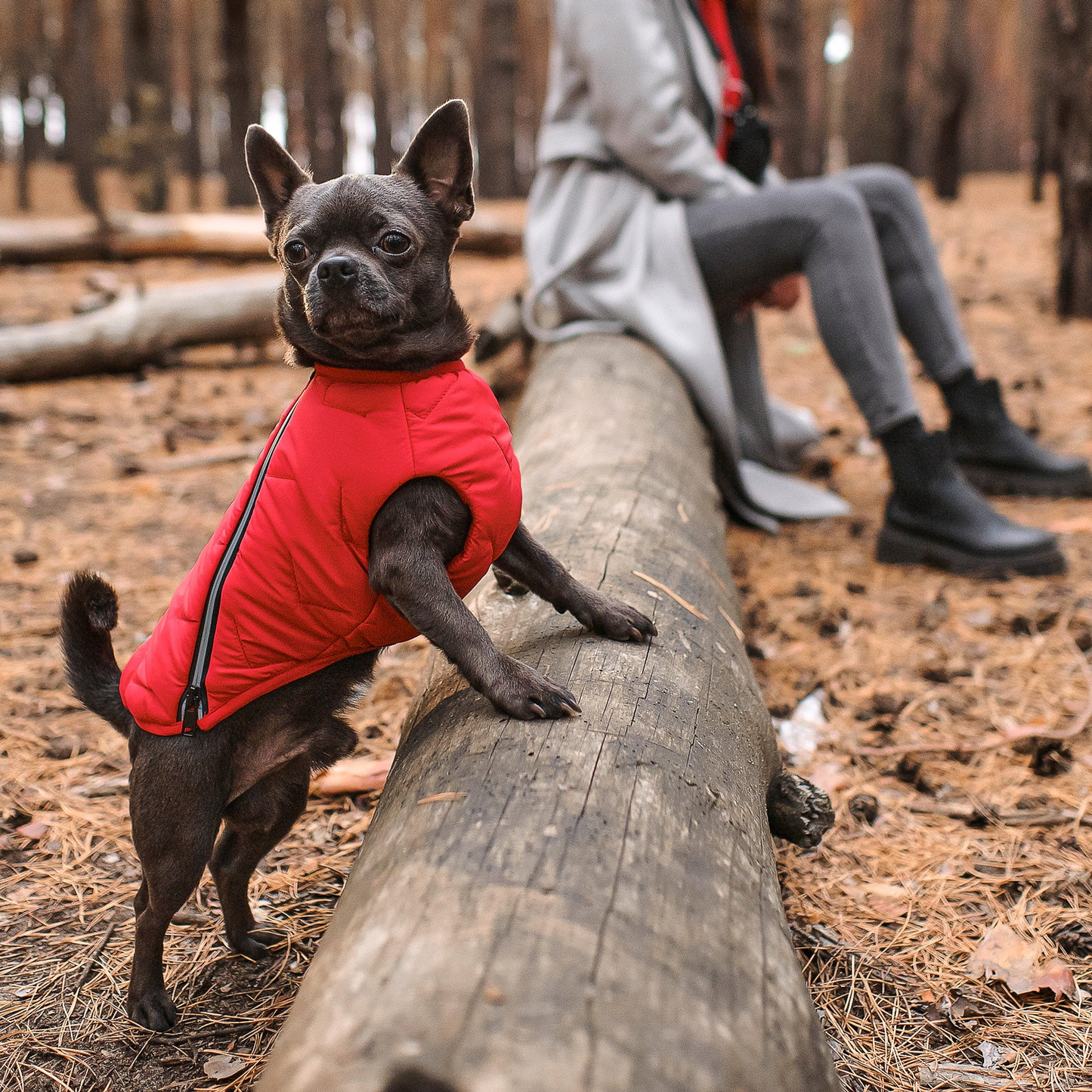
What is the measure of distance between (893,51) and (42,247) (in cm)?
1157

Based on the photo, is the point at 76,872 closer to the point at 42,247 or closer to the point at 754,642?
the point at 754,642

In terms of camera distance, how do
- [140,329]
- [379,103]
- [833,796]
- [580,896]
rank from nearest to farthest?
[580,896] → [833,796] → [140,329] → [379,103]

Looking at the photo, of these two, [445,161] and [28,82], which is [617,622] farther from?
[28,82]

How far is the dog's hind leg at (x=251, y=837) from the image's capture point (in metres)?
1.98

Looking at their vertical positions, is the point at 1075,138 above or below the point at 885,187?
above

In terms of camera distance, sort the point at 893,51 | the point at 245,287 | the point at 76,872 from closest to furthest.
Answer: the point at 76,872, the point at 245,287, the point at 893,51

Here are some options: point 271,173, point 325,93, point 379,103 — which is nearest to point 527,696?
point 271,173

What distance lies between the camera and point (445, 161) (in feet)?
6.93

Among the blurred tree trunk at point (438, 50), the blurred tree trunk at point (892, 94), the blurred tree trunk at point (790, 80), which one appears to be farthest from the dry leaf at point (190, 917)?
the blurred tree trunk at point (438, 50)

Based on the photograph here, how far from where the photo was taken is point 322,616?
1869 mm

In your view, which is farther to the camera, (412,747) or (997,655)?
(997,655)

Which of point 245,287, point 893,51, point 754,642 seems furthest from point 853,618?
point 893,51

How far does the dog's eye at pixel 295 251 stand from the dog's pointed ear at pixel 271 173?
0.66 ft

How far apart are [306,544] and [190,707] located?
0.37 metres
